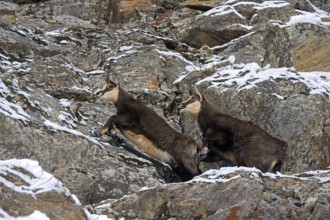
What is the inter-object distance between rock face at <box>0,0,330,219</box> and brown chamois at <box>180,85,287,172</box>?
45 cm

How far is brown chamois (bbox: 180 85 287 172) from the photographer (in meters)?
13.5

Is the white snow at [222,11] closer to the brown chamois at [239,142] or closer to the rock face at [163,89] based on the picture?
the rock face at [163,89]

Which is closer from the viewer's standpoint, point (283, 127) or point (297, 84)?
point (283, 127)

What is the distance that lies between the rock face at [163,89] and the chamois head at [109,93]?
1.18 ft

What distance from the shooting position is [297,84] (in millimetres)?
16344

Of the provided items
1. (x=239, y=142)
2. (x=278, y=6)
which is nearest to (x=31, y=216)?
(x=239, y=142)

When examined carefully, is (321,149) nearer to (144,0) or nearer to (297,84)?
(297,84)

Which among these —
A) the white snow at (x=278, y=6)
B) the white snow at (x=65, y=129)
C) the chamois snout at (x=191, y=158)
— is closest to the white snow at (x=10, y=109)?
the white snow at (x=65, y=129)

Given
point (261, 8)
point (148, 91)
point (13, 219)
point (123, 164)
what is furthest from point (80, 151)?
point (261, 8)

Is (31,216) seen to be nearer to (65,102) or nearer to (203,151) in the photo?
(203,151)

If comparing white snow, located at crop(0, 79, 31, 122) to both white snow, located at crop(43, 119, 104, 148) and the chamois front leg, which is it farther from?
the chamois front leg

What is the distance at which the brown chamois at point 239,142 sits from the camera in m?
13.5

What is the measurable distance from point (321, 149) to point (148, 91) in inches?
194

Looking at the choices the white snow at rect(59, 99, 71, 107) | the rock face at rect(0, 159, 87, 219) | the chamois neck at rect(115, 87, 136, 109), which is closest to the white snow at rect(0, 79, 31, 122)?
the white snow at rect(59, 99, 71, 107)
